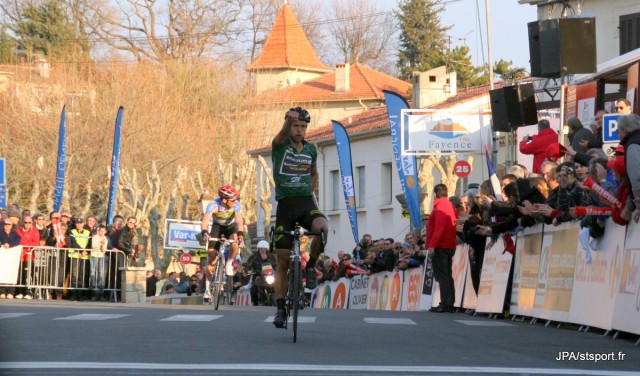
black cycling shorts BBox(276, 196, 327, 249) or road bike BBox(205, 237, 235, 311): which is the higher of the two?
black cycling shorts BBox(276, 196, 327, 249)

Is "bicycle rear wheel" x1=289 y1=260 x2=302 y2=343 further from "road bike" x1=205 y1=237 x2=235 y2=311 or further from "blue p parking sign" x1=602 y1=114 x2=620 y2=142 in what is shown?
"road bike" x1=205 y1=237 x2=235 y2=311

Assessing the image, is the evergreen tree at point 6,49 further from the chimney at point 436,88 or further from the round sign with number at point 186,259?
the chimney at point 436,88

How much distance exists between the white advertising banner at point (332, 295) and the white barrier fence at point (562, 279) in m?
6.94

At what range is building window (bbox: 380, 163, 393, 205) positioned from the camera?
57.0 m

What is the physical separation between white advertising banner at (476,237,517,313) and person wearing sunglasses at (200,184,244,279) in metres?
3.69

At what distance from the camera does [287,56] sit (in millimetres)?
98625

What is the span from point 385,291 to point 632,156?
14.4m

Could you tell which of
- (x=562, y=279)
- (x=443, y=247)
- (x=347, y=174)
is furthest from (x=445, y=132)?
(x=562, y=279)

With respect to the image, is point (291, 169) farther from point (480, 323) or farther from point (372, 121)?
point (372, 121)

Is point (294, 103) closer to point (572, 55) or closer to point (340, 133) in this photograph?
point (340, 133)

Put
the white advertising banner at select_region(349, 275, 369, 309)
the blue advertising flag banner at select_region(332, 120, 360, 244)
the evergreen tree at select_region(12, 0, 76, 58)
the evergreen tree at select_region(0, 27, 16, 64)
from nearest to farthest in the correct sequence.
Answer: the white advertising banner at select_region(349, 275, 369, 309), the blue advertising flag banner at select_region(332, 120, 360, 244), the evergreen tree at select_region(0, 27, 16, 64), the evergreen tree at select_region(12, 0, 76, 58)

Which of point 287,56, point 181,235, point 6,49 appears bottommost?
point 181,235

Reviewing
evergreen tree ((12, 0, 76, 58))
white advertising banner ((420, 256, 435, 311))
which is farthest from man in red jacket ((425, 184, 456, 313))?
evergreen tree ((12, 0, 76, 58))

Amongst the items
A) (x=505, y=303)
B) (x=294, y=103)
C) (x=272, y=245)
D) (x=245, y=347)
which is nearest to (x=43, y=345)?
(x=245, y=347)
